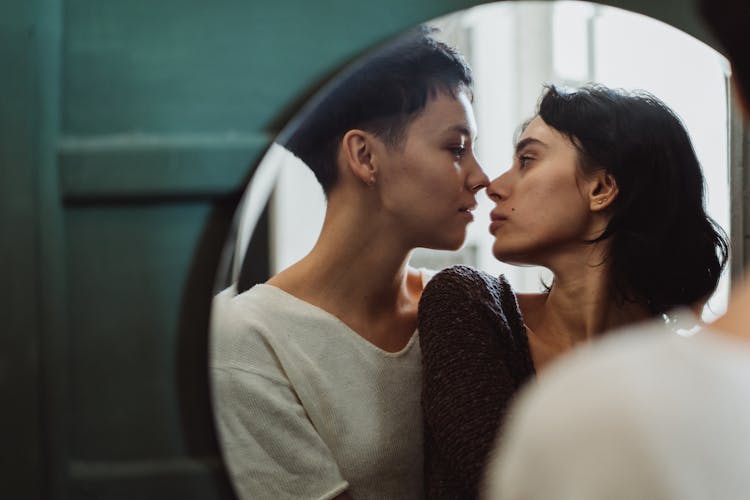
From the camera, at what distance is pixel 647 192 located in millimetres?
698

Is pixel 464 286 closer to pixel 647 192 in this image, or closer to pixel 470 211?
pixel 470 211

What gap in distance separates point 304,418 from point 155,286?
0.65ft

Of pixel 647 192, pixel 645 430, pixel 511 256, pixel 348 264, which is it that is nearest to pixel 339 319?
pixel 348 264

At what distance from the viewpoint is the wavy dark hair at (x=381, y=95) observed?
0.76m

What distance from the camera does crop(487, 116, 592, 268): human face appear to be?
71 centimetres

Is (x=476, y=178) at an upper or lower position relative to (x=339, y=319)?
upper

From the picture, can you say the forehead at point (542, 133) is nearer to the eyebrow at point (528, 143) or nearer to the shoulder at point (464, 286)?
the eyebrow at point (528, 143)

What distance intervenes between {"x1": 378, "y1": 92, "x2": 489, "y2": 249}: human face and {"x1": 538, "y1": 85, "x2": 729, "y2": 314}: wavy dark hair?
69 millimetres

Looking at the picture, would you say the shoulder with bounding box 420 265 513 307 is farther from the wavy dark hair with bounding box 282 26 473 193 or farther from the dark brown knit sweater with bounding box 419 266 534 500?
the wavy dark hair with bounding box 282 26 473 193

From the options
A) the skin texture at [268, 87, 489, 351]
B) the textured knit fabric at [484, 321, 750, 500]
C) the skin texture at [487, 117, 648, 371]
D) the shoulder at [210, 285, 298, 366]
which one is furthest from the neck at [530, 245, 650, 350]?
the textured knit fabric at [484, 321, 750, 500]

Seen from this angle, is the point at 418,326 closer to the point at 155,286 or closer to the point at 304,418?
the point at 304,418

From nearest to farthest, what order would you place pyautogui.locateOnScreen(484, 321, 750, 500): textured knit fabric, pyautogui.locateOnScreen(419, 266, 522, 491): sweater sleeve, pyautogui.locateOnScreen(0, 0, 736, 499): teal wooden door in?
pyautogui.locateOnScreen(484, 321, 750, 500): textured knit fabric < pyautogui.locateOnScreen(419, 266, 522, 491): sweater sleeve < pyautogui.locateOnScreen(0, 0, 736, 499): teal wooden door

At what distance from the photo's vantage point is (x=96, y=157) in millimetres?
823

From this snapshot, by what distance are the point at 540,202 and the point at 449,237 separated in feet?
0.26
